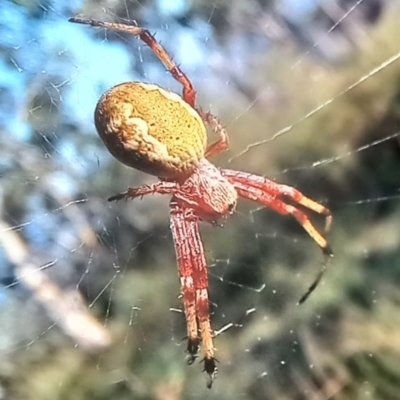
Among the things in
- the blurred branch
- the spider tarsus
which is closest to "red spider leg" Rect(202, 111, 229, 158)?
the spider tarsus

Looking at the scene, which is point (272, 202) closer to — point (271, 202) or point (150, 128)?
point (271, 202)

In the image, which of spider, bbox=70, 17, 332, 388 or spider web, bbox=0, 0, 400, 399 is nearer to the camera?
spider, bbox=70, 17, 332, 388

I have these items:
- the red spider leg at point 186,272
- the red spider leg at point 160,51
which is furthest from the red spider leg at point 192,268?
the red spider leg at point 160,51

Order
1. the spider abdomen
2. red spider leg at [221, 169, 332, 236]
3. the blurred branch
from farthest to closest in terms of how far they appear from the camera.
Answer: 1. the blurred branch
2. red spider leg at [221, 169, 332, 236]
3. the spider abdomen

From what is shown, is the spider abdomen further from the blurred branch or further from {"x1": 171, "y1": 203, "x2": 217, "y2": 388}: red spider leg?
the blurred branch

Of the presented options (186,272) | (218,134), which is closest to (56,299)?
(186,272)

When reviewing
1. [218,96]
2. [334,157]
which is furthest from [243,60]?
[334,157]

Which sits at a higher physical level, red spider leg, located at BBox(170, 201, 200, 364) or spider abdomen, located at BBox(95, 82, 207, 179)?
spider abdomen, located at BBox(95, 82, 207, 179)

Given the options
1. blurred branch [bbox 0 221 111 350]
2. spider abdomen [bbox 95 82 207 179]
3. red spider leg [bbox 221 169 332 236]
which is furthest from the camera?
blurred branch [bbox 0 221 111 350]

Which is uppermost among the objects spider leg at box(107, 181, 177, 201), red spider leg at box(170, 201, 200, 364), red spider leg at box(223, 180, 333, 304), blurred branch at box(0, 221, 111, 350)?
red spider leg at box(223, 180, 333, 304)
